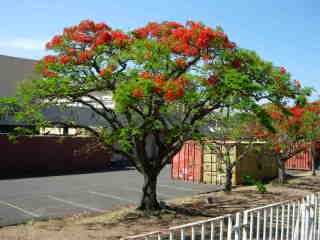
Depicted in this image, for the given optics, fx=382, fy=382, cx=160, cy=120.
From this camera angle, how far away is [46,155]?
24.4 metres

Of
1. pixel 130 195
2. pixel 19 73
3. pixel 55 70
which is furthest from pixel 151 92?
pixel 19 73

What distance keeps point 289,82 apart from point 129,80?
434 centimetres

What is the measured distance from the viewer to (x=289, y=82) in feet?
34.0

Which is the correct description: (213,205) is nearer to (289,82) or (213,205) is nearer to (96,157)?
(289,82)

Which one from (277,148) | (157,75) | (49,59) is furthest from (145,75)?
(277,148)

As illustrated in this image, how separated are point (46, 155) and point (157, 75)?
1676cm

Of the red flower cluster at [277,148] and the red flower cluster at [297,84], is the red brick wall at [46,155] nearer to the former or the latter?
the red flower cluster at [277,148]

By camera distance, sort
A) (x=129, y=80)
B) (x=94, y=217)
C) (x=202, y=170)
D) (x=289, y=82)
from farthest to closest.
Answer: (x=202, y=170)
(x=94, y=217)
(x=289, y=82)
(x=129, y=80)

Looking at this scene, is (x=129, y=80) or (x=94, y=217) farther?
(x=94, y=217)

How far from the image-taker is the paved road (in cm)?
1259

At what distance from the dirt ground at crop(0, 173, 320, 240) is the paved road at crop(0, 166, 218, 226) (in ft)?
3.66

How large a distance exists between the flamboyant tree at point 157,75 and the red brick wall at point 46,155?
11422 millimetres

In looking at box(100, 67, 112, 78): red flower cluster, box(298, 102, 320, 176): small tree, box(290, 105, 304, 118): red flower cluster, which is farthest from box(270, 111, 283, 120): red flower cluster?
box(100, 67, 112, 78): red flower cluster

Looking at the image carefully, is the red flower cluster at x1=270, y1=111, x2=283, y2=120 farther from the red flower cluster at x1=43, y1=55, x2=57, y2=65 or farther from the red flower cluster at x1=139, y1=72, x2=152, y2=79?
the red flower cluster at x1=43, y1=55, x2=57, y2=65
